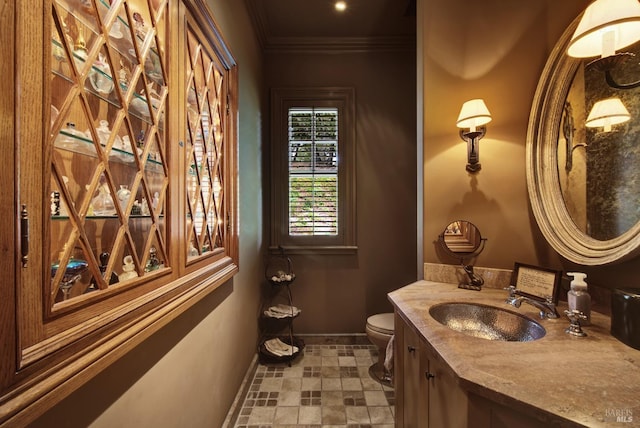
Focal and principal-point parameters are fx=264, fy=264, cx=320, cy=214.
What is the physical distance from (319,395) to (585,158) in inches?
85.0

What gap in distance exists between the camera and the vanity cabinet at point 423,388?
0.86m

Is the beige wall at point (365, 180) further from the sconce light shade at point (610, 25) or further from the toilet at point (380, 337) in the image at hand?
the sconce light shade at point (610, 25)

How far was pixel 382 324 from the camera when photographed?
2117 mm

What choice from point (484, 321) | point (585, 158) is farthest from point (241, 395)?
point (585, 158)

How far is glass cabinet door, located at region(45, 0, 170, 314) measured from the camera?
60 cm

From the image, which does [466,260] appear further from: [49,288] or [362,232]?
[49,288]

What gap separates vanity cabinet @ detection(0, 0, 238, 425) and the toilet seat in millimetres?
1394

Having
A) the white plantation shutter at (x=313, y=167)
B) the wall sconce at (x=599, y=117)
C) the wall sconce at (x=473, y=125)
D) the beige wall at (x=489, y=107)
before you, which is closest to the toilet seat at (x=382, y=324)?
the beige wall at (x=489, y=107)

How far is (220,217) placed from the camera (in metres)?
1.54

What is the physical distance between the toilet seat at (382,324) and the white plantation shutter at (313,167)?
36.2 inches

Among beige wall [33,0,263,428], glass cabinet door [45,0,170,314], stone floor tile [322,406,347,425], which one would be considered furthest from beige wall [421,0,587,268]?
glass cabinet door [45,0,170,314]

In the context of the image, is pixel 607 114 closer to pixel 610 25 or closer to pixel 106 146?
pixel 610 25

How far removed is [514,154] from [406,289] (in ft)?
3.41

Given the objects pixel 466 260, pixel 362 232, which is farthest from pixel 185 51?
pixel 362 232
